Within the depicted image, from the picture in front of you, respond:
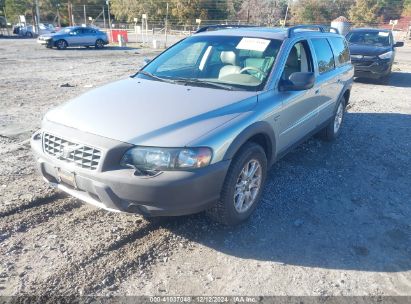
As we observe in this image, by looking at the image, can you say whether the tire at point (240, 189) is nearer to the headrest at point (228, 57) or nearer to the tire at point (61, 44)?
the headrest at point (228, 57)

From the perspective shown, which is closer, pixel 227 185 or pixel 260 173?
pixel 227 185

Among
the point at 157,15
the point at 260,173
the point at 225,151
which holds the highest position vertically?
the point at 157,15

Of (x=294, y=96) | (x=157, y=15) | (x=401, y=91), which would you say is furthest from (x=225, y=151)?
(x=157, y=15)

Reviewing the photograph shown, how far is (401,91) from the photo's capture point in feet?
35.3

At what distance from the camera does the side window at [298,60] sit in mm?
4000

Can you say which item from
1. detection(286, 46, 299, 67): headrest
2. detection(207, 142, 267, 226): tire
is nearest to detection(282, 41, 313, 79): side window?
detection(286, 46, 299, 67): headrest

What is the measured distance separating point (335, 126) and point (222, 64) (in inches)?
116

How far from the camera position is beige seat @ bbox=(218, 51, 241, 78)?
3842 millimetres

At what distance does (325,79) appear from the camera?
491cm

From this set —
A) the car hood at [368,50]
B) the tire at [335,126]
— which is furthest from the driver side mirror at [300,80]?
the car hood at [368,50]

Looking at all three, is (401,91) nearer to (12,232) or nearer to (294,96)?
(294,96)

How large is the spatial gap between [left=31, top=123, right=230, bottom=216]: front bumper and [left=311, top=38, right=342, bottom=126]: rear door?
2519mm

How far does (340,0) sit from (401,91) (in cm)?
5268

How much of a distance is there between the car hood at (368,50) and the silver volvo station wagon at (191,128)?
7.65 metres
